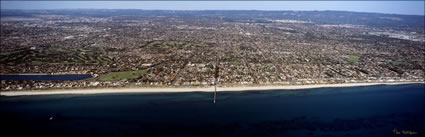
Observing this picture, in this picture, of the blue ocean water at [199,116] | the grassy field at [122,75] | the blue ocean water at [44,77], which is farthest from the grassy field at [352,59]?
the blue ocean water at [44,77]

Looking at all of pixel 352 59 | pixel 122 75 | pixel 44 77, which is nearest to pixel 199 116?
pixel 122 75

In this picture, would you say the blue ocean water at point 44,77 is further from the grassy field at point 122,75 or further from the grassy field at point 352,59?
the grassy field at point 352,59

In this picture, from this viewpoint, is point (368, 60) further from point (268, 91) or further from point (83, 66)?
point (83, 66)

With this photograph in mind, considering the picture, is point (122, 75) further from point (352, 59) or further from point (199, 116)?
point (352, 59)

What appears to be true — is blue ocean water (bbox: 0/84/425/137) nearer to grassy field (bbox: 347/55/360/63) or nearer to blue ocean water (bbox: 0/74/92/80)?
blue ocean water (bbox: 0/74/92/80)

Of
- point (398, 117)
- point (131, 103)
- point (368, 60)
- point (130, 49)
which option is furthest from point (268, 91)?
point (130, 49)
